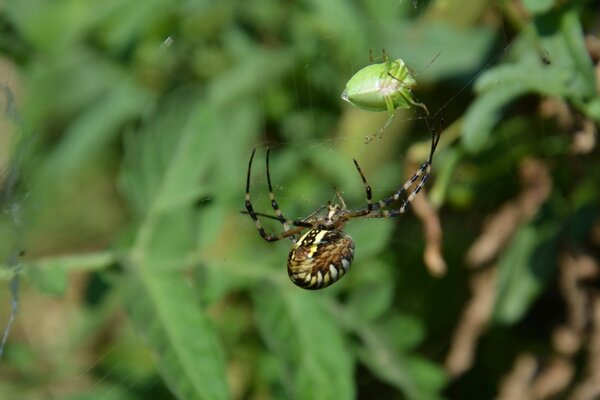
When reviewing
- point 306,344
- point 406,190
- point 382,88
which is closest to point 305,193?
point 406,190

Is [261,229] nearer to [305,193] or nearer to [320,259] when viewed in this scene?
[305,193]

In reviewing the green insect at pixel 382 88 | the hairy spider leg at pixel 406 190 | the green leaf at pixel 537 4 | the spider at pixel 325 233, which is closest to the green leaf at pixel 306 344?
the spider at pixel 325 233

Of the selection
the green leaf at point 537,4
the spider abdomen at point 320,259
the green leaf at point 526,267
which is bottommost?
the green leaf at point 526,267

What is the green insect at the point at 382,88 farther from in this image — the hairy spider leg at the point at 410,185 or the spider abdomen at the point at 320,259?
the spider abdomen at the point at 320,259

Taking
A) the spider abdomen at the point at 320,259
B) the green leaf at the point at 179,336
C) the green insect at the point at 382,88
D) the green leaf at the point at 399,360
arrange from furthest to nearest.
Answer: the green leaf at the point at 399,360 → the spider abdomen at the point at 320,259 → the green leaf at the point at 179,336 → the green insect at the point at 382,88

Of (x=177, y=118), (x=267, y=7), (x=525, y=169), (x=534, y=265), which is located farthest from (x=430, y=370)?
(x=267, y=7)

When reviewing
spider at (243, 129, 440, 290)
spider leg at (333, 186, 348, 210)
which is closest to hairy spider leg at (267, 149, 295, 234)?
spider at (243, 129, 440, 290)
